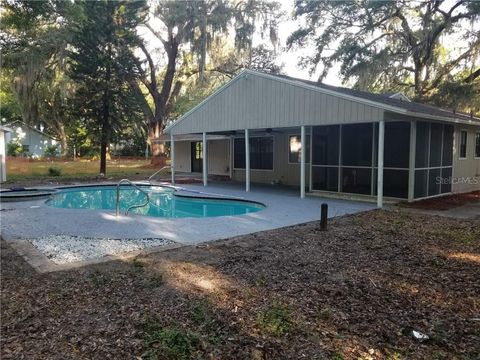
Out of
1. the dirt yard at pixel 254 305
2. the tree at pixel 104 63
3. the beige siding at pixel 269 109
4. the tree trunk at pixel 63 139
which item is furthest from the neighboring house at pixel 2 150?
the tree trunk at pixel 63 139

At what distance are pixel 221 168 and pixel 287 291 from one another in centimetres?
1518

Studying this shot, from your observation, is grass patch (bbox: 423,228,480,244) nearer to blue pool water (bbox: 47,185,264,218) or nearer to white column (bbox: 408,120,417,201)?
white column (bbox: 408,120,417,201)

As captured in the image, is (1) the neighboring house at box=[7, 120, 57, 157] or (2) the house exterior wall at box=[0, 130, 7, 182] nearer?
(2) the house exterior wall at box=[0, 130, 7, 182]

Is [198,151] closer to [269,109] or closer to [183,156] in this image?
[183,156]

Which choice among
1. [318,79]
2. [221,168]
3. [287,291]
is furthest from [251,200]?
[318,79]

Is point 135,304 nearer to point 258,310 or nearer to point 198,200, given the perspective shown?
point 258,310

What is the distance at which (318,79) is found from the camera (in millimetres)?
20734

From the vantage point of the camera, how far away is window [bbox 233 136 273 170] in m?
15.4

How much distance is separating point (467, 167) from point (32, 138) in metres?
36.2

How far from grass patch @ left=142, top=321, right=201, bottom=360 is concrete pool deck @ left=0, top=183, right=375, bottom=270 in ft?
9.30

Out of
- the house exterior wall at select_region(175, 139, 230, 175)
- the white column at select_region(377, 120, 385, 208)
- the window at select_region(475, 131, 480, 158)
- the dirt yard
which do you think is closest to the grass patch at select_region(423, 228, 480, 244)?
the dirt yard

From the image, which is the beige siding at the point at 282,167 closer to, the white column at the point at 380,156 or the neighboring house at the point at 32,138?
the white column at the point at 380,156

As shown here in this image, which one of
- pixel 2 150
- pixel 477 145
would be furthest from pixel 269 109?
pixel 2 150

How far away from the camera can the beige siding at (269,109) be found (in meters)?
9.62
